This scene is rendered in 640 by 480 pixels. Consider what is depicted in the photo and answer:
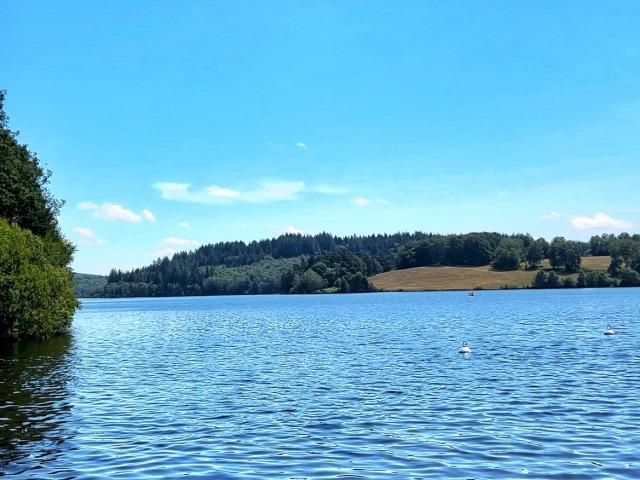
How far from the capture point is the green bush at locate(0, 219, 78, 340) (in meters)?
56.9

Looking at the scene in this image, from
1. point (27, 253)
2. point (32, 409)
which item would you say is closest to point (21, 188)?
point (27, 253)

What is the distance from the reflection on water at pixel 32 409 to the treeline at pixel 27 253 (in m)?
6.66

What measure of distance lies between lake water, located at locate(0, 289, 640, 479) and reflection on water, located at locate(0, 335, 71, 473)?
0.09 meters

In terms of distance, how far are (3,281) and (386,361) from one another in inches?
1379

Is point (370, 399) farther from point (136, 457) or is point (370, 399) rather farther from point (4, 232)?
point (4, 232)

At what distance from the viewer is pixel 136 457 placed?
819 inches

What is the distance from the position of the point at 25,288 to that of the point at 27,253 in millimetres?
4031

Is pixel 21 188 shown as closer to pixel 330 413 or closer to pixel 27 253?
pixel 27 253

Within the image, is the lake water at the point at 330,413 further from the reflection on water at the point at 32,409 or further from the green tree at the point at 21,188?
the green tree at the point at 21,188

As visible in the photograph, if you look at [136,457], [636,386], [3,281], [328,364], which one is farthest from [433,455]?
[3,281]

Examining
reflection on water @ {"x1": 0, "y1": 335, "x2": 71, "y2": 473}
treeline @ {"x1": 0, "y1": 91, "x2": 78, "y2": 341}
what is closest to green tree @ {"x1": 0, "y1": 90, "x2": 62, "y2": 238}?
treeline @ {"x1": 0, "y1": 91, "x2": 78, "y2": 341}

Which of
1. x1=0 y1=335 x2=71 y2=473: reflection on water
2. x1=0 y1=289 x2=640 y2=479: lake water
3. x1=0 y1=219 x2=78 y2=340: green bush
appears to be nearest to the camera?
x1=0 y1=289 x2=640 y2=479: lake water

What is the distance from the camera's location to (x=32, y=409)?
95.9ft

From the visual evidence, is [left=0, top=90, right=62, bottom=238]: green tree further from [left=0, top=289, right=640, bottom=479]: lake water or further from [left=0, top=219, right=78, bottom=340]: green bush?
[left=0, top=289, right=640, bottom=479]: lake water
